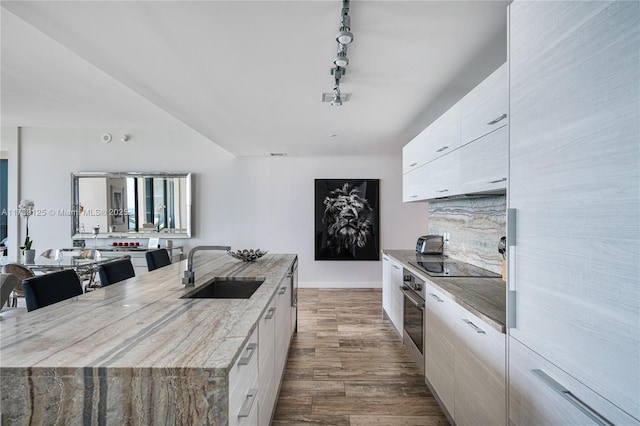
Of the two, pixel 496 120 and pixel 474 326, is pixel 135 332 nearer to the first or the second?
pixel 474 326

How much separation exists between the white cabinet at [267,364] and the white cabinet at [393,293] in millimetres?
1554

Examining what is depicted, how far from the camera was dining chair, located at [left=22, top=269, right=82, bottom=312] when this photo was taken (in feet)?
5.45

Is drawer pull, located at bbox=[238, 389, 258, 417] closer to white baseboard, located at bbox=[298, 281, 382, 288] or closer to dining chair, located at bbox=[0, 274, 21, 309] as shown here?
dining chair, located at bbox=[0, 274, 21, 309]

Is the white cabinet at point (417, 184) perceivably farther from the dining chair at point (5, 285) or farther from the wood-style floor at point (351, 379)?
the dining chair at point (5, 285)

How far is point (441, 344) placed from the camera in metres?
1.97

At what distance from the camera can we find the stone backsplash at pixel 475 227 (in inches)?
92.3

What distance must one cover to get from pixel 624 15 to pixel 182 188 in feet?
18.4

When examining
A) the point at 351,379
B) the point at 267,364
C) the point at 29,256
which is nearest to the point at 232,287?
the point at 267,364

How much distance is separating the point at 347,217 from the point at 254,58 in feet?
12.5

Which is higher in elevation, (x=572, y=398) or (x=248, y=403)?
(x=572, y=398)

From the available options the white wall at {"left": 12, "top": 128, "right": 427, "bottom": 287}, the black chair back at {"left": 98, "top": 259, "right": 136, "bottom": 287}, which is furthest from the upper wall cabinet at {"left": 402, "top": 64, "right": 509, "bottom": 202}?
the black chair back at {"left": 98, "top": 259, "right": 136, "bottom": 287}

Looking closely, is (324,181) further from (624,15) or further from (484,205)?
(624,15)

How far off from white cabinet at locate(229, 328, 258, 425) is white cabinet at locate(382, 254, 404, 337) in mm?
1953

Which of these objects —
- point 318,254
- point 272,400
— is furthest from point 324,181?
point 272,400
